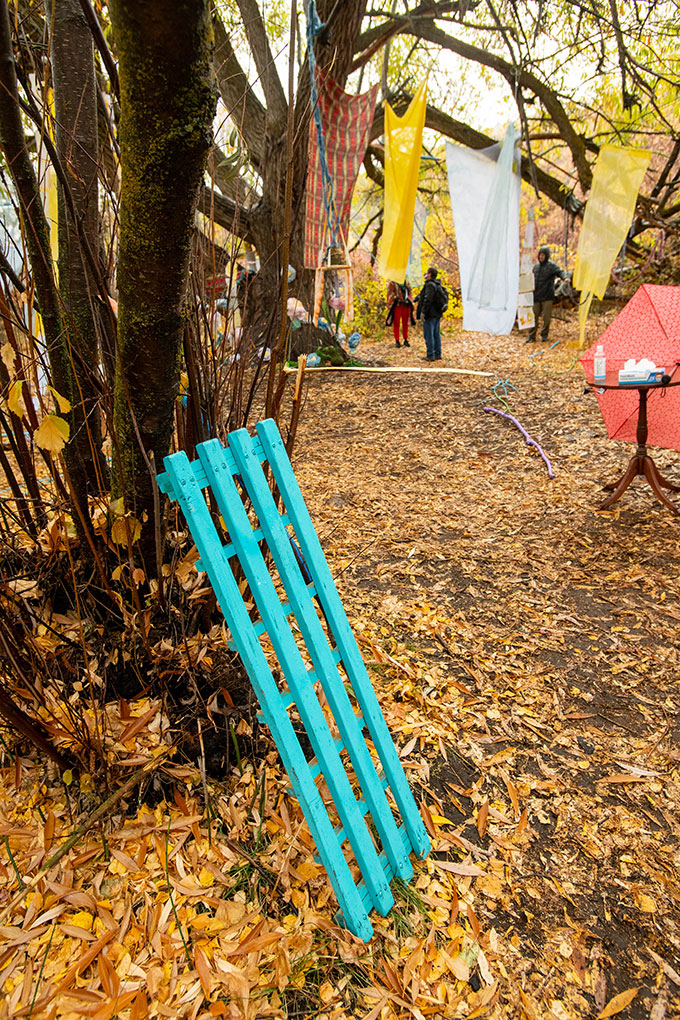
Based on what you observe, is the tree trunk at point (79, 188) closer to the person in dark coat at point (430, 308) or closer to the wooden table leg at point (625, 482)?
the wooden table leg at point (625, 482)

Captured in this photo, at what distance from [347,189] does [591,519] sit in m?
4.81

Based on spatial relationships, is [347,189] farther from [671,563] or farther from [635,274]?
[635,274]

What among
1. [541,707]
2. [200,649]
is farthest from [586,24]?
[200,649]

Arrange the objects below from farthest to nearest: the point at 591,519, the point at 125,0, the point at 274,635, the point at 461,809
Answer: the point at 591,519, the point at 461,809, the point at 274,635, the point at 125,0

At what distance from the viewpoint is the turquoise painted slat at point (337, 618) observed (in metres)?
1.56

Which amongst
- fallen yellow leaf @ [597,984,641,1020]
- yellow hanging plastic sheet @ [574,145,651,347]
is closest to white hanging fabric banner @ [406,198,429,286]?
yellow hanging plastic sheet @ [574,145,651,347]

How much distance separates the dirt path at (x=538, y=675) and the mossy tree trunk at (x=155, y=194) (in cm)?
156

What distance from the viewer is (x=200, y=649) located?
73.8 inches

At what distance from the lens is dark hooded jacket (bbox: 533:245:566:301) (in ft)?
33.0

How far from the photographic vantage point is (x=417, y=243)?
13.4 meters

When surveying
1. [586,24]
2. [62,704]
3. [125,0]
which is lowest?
[62,704]

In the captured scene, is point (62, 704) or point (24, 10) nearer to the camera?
point (62, 704)

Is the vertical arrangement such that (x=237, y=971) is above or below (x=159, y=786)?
below

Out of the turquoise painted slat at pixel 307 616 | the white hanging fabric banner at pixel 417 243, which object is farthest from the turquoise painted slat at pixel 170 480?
the white hanging fabric banner at pixel 417 243
